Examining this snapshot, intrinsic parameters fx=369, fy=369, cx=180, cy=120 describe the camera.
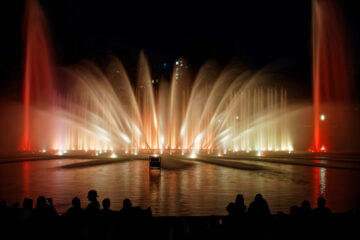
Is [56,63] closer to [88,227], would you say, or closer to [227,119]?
[227,119]

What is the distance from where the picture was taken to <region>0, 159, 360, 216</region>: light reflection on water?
10.3 m

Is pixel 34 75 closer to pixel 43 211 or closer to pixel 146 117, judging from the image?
pixel 146 117

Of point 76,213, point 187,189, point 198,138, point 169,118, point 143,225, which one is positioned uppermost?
point 169,118

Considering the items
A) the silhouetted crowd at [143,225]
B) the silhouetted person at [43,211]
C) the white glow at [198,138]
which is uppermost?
the white glow at [198,138]

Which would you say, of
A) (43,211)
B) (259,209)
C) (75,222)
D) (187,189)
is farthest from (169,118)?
(75,222)

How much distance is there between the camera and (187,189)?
13000 millimetres

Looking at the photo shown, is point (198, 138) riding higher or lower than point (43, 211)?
higher

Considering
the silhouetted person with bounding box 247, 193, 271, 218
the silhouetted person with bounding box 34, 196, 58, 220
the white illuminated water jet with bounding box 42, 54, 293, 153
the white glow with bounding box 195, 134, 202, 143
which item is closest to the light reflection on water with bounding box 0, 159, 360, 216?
the silhouetted person with bounding box 247, 193, 271, 218

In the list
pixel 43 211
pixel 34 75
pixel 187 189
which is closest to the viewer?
pixel 43 211

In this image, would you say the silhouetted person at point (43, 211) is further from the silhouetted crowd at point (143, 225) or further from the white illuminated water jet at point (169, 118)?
the white illuminated water jet at point (169, 118)

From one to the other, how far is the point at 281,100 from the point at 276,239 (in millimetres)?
49657

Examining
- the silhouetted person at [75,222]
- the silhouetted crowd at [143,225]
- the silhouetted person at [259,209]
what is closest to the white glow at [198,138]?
the silhouetted person at [259,209]

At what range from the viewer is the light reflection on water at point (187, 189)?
33.7 ft

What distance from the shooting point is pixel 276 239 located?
4.46m
